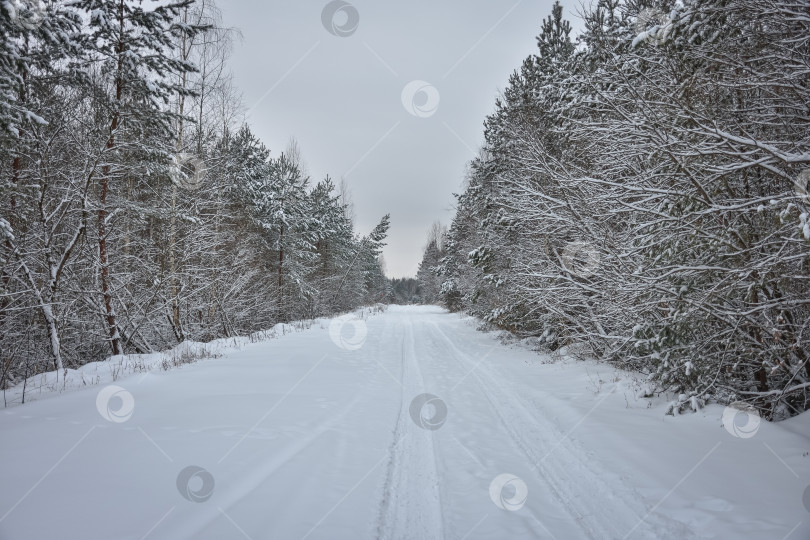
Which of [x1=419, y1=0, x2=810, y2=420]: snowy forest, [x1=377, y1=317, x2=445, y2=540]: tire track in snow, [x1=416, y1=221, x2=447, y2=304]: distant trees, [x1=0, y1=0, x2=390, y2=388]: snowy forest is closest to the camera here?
[x1=377, y1=317, x2=445, y2=540]: tire track in snow

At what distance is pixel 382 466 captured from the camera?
379 centimetres

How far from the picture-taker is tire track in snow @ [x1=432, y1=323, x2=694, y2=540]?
9.04ft

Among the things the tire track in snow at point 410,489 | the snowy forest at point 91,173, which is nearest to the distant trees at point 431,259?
the snowy forest at point 91,173

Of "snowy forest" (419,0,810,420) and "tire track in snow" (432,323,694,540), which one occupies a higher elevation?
"snowy forest" (419,0,810,420)

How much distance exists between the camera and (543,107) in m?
10.5

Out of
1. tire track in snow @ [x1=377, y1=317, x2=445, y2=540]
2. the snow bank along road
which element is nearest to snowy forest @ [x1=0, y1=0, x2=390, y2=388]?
the snow bank along road

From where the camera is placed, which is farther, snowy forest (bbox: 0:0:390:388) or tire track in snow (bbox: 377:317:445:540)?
snowy forest (bbox: 0:0:390:388)

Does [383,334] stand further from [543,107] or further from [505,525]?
[505,525]

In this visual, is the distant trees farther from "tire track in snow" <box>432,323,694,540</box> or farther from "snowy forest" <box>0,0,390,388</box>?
"tire track in snow" <box>432,323,694,540</box>

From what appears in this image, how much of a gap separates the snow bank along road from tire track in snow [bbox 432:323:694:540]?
0.02 m

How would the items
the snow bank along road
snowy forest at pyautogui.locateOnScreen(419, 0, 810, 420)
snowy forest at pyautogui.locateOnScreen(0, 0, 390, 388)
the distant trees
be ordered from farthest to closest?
the distant trees
snowy forest at pyautogui.locateOnScreen(0, 0, 390, 388)
snowy forest at pyautogui.locateOnScreen(419, 0, 810, 420)
the snow bank along road

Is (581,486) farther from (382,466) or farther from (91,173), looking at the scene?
(91,173)

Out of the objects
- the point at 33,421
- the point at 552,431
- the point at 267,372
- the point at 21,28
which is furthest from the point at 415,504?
the point at 21,28

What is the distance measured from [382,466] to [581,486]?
2058 mm
